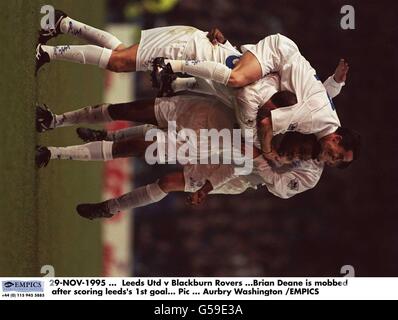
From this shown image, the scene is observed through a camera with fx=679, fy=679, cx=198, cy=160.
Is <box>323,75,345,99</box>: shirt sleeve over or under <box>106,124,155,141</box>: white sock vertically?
over

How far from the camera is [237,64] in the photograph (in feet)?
10.6

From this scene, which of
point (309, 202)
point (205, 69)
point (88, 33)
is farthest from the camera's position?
point (309, 202)

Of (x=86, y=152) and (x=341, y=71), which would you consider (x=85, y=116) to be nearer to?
(x=86, y=152)

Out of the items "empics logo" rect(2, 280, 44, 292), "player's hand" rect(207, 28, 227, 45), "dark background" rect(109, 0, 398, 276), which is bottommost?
"empics logo" rect(2, 280, 44, 292)

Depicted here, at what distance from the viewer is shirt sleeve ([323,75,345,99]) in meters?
3.29

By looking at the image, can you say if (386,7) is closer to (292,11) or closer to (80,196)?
(292,11)

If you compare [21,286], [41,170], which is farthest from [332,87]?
[21,286]

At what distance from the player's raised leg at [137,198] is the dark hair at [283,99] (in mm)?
582

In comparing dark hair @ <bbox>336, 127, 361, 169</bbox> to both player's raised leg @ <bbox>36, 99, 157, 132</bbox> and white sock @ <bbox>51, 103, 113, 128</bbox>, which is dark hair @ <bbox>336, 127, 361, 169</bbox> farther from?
white sock @ <bbox>51, 103, 113, 128</bbox>

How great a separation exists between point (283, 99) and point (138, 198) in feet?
2.85

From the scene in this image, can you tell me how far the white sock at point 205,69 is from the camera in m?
3.17

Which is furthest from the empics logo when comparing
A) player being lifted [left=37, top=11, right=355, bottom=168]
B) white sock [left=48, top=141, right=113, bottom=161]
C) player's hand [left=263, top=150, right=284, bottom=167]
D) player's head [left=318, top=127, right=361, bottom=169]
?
player's head [left=318, top=127, right=361, bottom=169]

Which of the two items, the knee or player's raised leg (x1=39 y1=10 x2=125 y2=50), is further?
player's raised leg (x1=39 y1=10 x2=125 y2=50)
